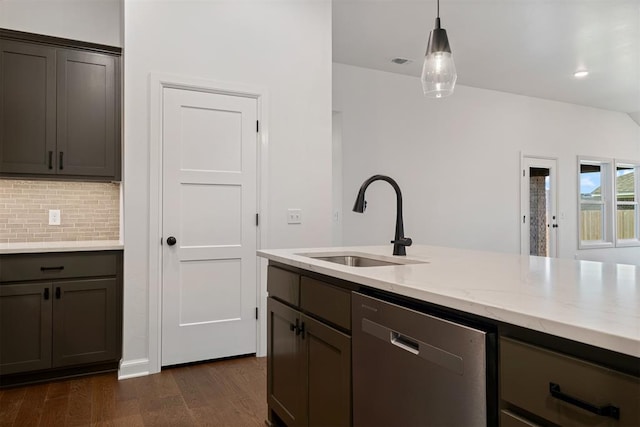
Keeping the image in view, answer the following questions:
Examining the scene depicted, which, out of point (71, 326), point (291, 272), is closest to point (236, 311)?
point (71, 326)

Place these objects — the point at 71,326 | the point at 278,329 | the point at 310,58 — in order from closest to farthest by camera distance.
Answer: the point at 278,329
the point at 71,326
the point at 310,58

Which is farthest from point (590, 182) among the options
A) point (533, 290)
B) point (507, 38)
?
point (533, 290)

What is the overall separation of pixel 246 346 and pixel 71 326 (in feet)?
3.99

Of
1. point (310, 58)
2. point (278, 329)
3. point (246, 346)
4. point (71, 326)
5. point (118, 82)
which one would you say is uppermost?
point (310, 58)

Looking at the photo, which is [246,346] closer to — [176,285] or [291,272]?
[176,285]

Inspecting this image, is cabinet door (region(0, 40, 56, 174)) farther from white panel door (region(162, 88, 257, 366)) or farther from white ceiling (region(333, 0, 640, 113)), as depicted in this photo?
white ceiling (region(333, 0, 640, 113))

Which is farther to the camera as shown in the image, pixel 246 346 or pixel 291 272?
pixel 246 346

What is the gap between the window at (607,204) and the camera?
24.5 feet

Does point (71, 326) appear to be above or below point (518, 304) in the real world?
below

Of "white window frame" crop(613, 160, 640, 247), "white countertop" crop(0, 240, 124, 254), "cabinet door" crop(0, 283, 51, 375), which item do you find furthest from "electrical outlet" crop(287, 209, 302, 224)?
"white window frame" crop(613, 160, 640, 247)

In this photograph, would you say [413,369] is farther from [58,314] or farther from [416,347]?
[58,314]

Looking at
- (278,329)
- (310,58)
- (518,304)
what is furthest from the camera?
(310,58)

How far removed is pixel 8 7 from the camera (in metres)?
3.26

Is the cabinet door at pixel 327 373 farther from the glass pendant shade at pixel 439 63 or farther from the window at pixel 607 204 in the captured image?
the window at pixel 607 204
